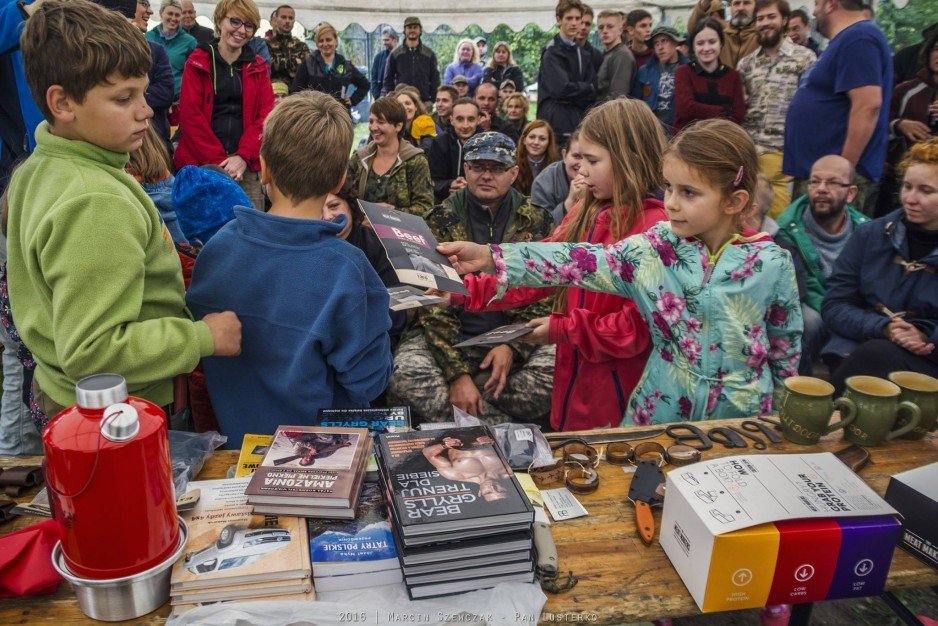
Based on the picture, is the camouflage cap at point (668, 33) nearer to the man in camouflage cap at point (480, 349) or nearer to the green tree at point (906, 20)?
the green tree at point (906, 20)

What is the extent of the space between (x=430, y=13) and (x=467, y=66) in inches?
46.5

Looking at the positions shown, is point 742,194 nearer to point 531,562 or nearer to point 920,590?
point 531,562

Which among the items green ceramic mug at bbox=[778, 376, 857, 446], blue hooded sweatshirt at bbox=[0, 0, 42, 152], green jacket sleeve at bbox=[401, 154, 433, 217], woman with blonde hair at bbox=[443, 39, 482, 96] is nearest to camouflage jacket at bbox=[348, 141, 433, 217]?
green jacket sleeve at bbox=[401, 154, 433, 217]

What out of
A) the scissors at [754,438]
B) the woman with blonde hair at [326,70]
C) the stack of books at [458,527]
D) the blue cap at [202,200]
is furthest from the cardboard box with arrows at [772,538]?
the woman with blonde hair at [326,70]

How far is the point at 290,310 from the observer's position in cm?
169

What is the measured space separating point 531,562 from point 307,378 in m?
0.77

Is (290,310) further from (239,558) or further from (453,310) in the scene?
(453,310)

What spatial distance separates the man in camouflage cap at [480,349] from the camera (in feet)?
10.6

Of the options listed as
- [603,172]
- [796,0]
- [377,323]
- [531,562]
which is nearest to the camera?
[531,562]

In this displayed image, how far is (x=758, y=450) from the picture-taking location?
168cm

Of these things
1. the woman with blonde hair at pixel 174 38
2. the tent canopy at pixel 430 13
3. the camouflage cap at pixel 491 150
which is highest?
the tent canopy at pixel 430 13

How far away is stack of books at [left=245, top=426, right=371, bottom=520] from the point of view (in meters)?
1.25

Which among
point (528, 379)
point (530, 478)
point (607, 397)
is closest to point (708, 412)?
point (607, 397)

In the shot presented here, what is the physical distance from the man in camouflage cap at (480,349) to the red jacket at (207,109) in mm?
2186
